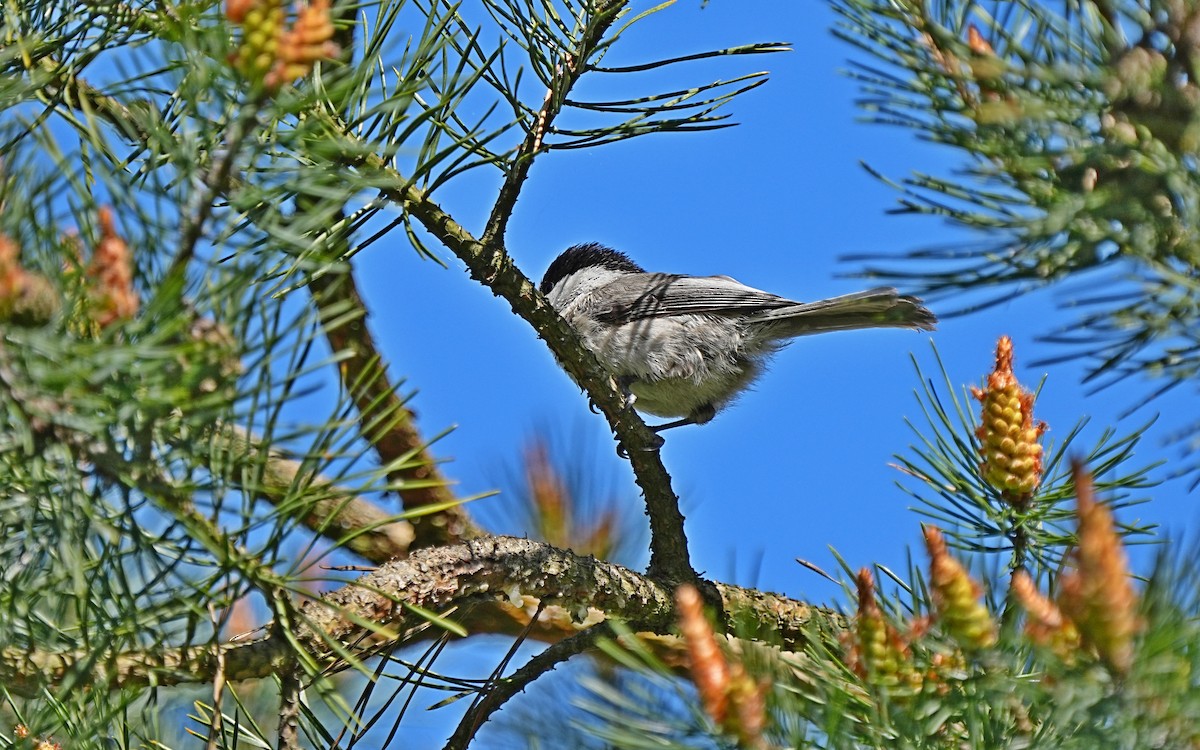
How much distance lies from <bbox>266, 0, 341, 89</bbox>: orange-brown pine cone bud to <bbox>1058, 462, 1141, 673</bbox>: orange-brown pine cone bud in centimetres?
69

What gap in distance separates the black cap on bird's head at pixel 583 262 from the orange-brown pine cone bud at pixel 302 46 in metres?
3.95

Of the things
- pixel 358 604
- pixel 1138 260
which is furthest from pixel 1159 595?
pixel 358 604

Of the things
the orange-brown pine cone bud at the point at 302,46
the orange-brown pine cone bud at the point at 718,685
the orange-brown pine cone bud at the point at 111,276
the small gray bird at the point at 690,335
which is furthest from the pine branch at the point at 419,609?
the small gray bird at the point at 690,335

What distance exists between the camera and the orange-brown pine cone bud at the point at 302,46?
91 centimetres

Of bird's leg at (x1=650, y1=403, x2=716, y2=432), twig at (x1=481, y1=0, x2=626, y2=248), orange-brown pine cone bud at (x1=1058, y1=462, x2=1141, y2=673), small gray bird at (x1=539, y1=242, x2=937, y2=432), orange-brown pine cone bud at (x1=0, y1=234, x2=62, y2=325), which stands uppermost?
small gray bird at (x1=539, y1=242, x2=937, y2=432)

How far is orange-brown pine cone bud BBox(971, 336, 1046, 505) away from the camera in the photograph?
4.96 ft

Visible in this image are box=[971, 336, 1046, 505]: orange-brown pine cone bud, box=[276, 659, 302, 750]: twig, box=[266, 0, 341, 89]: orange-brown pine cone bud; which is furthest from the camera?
box=[971, 336, 1046, 505]: orange-brown pine cone bud

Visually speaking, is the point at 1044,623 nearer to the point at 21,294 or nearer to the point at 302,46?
the point at 302,46

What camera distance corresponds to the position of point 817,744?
40.3 inches

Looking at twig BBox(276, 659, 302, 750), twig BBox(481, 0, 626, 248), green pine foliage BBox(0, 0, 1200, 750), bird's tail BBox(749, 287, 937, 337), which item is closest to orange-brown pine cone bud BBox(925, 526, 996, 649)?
green pine foliage BBox(0, 0, 1200, 750)

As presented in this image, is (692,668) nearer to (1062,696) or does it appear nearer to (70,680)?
(1062,696)

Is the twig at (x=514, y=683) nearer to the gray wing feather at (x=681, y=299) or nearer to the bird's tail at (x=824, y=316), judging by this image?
the bird's tail at (x=824, y=316)

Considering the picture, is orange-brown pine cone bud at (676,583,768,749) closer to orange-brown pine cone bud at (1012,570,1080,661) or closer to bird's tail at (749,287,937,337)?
orange-brown pine cone bud at (1012,570,1080,661)

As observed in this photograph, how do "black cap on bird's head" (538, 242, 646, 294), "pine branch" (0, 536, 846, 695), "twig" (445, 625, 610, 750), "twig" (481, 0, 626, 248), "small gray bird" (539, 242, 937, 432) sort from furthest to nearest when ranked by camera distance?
"black cap on bird's head" (538, 242, 646, 294), "small gray bird" (539, 242, 937, 432), "twig" (481, 0, 626, 248), "twig" (445, 625, 610, 750), "pine branch" (0, 536, 846, 695)
